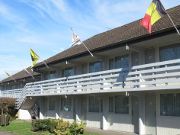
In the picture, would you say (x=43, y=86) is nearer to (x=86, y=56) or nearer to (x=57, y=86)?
(x=57, y=86)

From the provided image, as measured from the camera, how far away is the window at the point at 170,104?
66.1 ft

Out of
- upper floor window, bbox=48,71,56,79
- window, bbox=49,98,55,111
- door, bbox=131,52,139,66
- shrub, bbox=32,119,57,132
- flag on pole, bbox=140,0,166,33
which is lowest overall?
shrub, bbox=32,119,57,132

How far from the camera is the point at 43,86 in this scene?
34.8 metres

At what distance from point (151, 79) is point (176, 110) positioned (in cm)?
222

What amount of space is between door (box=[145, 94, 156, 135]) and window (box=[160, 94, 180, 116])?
0.77 meters

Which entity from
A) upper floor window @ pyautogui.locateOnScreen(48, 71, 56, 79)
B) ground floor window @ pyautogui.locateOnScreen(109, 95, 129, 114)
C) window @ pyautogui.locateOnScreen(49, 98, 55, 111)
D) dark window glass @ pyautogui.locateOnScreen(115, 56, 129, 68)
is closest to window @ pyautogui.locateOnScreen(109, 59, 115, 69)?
dark window glass @ pyautogui.locateOnScreen(115, 56, 129, 68)

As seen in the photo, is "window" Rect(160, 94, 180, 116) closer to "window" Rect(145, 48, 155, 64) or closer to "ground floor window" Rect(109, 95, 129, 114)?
"window" Rect(145, 48, 155, 64)

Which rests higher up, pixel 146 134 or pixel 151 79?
pixel 151 79

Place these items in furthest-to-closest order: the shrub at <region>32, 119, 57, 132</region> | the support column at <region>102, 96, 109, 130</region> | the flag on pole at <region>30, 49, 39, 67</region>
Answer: the flag on pole at <region>30, 49, 39, 67</region>, the support column at <region>102, 96, 109, 130</region>, the shrub at <region>32, 119, 57, 132</region>

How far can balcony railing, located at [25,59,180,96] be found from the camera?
1917 cm

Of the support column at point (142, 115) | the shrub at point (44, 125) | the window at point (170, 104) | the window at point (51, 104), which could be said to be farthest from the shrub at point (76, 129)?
the window at point (51, 104)

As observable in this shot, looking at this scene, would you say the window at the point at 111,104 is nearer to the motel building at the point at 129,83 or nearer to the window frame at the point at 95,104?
the motel building at the point at 129,83

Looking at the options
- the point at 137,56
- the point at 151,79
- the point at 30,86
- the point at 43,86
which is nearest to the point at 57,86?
the point at 43,86

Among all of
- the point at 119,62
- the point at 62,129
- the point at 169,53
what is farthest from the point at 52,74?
the point at 169,53
